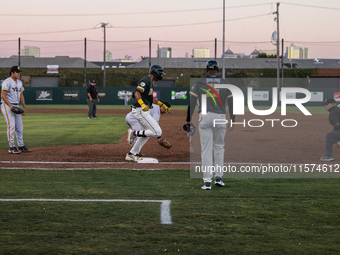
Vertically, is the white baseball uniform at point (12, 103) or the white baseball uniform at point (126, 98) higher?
the white baseball uniform at point (126, 98)

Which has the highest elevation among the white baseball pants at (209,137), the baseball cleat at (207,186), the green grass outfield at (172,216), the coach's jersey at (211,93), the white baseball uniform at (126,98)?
the white baseball uniform at (126,98)

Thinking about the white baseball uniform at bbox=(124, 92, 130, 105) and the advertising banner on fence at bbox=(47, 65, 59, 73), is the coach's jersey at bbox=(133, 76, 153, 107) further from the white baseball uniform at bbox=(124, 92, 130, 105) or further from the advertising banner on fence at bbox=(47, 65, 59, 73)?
the advertising banner on fence at bbox=(47, 65, 59, 73)

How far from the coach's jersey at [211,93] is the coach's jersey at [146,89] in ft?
6.96

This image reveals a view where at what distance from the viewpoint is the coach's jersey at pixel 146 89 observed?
8.69 metres

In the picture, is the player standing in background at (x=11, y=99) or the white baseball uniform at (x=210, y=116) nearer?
the white baseball uniform at (x=210, y=116)

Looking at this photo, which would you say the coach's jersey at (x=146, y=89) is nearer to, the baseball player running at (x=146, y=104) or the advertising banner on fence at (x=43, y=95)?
the baseball player running at (x=146, y=104)

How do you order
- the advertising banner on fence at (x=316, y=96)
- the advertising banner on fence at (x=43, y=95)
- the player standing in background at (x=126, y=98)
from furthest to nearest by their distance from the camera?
1. the advertising banner on fence at (x=43, y=95)
2. the player standing in background at (x=126, y=98)
3. the advertising banner on fence at (x=316, y=96)

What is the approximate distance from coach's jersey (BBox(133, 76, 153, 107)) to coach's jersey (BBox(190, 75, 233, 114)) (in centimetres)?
212

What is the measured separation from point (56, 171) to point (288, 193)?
175 inches

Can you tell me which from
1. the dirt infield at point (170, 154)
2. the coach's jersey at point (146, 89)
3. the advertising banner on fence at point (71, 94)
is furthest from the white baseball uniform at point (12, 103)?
the advertising banner on fence at point (71, 94)

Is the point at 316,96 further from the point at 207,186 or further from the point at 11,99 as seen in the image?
the point at 207,186

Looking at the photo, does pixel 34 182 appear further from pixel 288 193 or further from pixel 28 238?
pixel 288 193

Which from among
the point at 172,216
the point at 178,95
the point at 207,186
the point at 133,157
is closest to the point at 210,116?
the point at 207,186

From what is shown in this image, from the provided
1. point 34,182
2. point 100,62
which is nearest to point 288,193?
point 34,182
